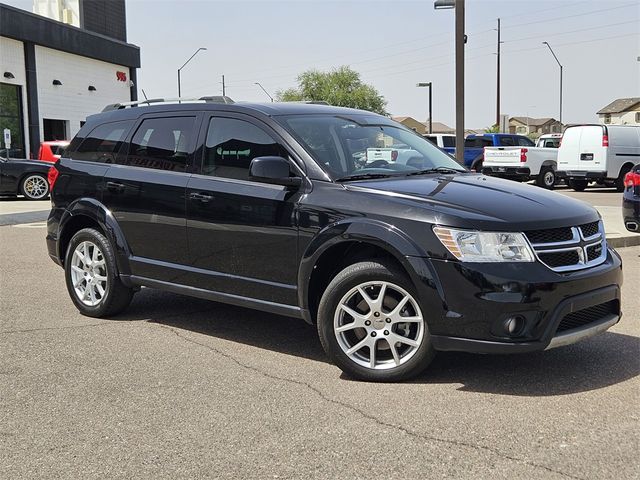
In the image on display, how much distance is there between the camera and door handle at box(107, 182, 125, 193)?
607 centimetres

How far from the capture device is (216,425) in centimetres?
387

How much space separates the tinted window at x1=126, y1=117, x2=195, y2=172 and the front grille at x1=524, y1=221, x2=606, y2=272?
2805mm

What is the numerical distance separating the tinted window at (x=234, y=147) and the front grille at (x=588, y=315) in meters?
2.22

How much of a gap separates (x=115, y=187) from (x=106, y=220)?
11.6 inches

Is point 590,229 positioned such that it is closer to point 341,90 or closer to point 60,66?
point 60,66

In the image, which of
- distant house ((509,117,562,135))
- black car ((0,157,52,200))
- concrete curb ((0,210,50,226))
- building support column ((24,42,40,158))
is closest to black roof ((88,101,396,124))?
concrete curb ((0,210,50,226))

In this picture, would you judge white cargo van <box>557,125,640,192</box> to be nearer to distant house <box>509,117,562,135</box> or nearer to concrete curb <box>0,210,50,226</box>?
concrete curb <box>0,210,50,226</box>

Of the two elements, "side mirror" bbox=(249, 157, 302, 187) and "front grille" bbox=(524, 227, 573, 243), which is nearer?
Answer: "front grille" bbox=(524, 227, 573, 243)

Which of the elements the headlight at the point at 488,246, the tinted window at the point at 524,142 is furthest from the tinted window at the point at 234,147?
the tinted window at the point at 524,142

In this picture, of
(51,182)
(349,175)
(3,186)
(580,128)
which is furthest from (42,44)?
(349,175)

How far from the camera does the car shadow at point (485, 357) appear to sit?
14.8 ft

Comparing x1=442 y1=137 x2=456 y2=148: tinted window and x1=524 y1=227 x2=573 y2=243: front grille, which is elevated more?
x1=442 y1=137 x2=456 y2=148: tinted window

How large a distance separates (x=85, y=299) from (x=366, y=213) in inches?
122

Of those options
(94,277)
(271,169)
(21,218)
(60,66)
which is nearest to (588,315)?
(271,169)
